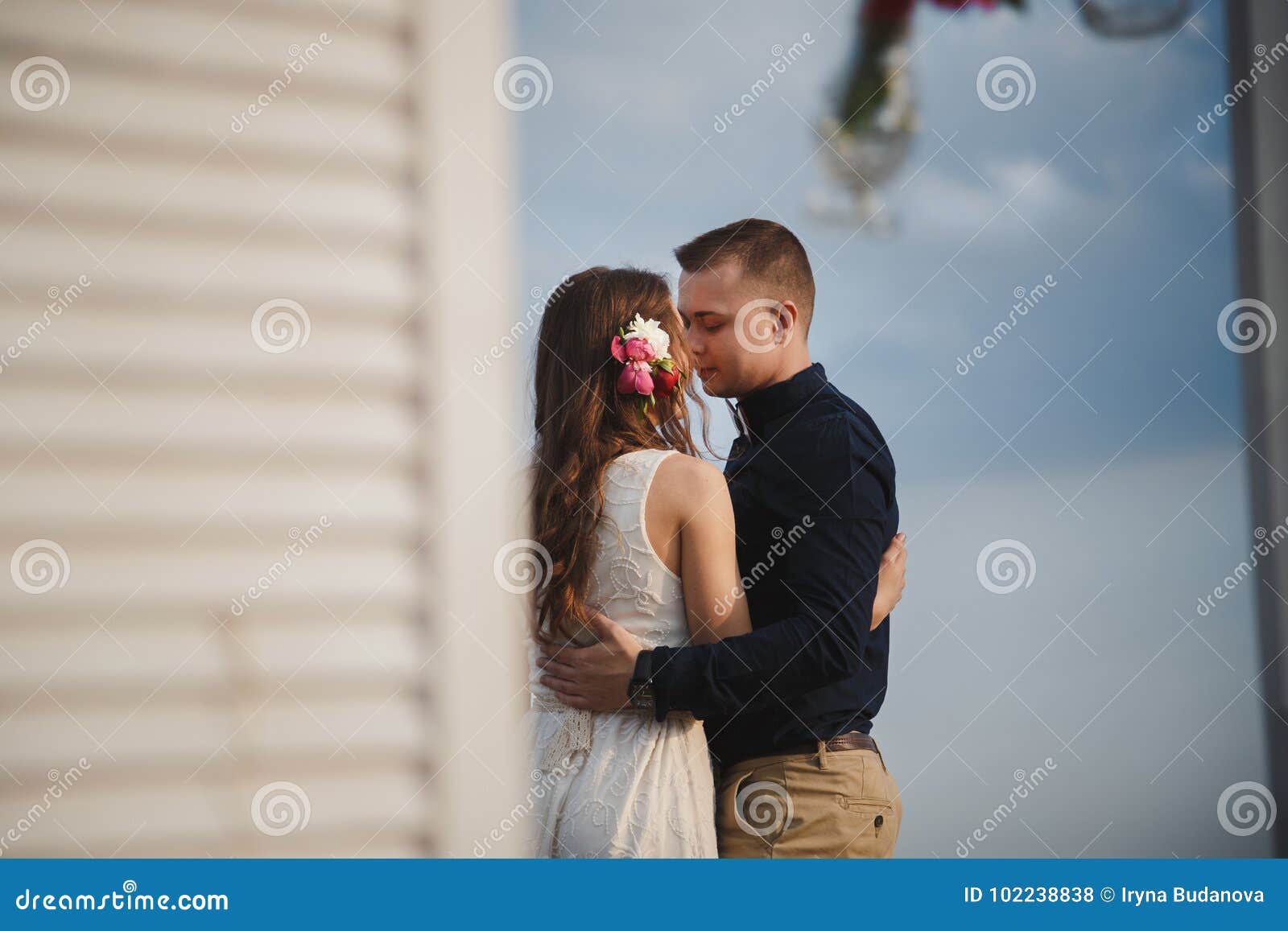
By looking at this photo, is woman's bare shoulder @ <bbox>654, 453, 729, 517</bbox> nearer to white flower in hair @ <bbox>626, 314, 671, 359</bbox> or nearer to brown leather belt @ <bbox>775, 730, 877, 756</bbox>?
white flower in hair @ <bbox>626, 314, 671, 359</bbox>

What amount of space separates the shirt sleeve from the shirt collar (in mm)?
133

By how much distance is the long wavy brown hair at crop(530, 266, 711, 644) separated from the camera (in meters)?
2.05

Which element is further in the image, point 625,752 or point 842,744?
point 842,744

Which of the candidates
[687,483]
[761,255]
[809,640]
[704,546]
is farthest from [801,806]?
[761,255]

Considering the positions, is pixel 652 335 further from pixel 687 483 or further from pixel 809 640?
pixel 809 640

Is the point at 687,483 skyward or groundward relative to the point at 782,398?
groundward

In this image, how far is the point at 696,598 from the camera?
204cm

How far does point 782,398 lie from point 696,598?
57cm

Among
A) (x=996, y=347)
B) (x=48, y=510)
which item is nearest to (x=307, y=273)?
(x=48, y=510)

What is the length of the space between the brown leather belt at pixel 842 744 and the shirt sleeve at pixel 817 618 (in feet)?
0.37

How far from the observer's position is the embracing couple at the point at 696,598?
6.54 ft

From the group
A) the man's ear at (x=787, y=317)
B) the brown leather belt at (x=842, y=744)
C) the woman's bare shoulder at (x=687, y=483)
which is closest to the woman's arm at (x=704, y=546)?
the woman's bare shoulder at (x=687, y=483)

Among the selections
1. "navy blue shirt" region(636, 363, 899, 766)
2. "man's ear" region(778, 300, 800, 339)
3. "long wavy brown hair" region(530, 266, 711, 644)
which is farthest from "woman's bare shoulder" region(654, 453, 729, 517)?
"man's ear" region(778, 300, 800, 339)

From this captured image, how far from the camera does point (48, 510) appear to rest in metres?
1.52
